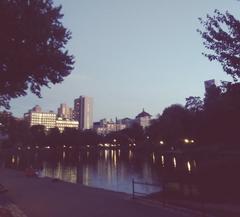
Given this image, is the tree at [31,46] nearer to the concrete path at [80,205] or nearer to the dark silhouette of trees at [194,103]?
the concrete path at [80,205]

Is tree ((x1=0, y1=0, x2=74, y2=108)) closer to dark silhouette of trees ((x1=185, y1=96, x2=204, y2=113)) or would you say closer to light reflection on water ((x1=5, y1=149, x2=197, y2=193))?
light reflection on water ((x1=5, y1=149, x2=197, y2=193))

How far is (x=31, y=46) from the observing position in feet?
45.4

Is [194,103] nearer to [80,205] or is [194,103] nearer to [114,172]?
[114,172]

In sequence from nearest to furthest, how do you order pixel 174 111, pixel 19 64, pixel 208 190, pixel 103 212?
pixel 19 64 < pixel 103 212 < pixel 208 190 < pixel 174 111

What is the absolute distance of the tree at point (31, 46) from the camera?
13.0m

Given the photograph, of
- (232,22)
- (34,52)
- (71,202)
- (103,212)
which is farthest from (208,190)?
(34,52)

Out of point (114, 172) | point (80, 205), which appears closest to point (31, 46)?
point (80, 205)

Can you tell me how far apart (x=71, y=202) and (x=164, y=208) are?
19.4ft

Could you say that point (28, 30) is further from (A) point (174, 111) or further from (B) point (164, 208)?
(A) point (174, 111)

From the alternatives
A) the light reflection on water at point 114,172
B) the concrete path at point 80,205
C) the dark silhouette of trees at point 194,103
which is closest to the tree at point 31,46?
the concrete path at point 80,205

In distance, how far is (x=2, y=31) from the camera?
1273 centimetres

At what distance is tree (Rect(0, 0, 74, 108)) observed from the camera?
42.5ft

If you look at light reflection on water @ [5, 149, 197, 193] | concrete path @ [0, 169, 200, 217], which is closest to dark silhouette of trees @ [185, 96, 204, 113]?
light reflection on water @ [5, 149, 197, 193]

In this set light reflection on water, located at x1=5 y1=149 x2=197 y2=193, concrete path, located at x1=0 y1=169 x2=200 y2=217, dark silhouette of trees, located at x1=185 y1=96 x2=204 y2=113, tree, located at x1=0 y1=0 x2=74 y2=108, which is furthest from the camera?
dark silhouette of trees, located at x1=185 y1=96 x2=204 y2=113
